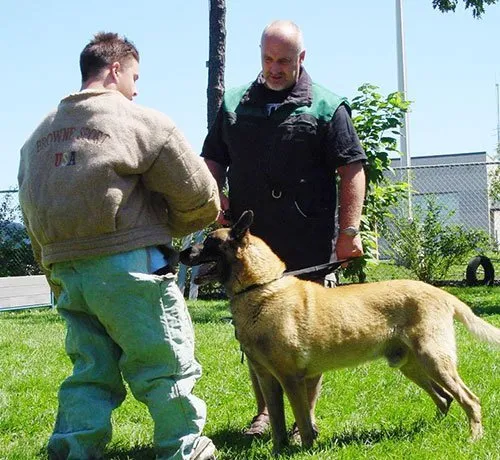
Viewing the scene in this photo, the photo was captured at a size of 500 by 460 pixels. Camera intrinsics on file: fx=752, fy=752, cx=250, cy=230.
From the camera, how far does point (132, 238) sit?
10.8 feet

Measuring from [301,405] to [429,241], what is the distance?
10.5 m

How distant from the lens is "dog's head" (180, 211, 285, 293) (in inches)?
162

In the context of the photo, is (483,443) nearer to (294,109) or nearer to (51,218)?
(294,109)

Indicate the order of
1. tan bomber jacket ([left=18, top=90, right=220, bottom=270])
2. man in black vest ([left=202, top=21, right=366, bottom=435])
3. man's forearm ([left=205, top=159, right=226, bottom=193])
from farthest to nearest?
man's forearm ([left=205, top=159, right=226, bottom=193]), man in black vest ([left=202, top=21, right=366, bottom=435]), tan bomber jacket ([left=18, top=90, right=220, bottom=270])

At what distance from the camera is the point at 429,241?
14.0 meters

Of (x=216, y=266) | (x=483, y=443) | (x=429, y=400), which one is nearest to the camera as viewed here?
(x=483, y=443)

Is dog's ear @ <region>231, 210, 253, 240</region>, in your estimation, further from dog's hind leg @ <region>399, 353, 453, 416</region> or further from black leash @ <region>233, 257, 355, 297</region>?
dog's hind leg @ <region>399, 353, 453, 416</region>

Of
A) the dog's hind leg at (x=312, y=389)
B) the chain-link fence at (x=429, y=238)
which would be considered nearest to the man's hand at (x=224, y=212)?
the dog's hind leg at (x=312, y=389)

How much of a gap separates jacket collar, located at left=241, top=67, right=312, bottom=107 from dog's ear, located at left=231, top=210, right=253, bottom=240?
719mm

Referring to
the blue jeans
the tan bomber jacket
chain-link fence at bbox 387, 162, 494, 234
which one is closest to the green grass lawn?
the blue jeans

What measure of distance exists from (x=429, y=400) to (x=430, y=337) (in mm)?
810

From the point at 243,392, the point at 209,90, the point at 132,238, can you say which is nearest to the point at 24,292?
the point at 209,90

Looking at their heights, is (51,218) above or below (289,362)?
above

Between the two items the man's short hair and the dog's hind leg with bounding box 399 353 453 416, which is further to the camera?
the dog's hind leg with bounding box 399 353 453 416
